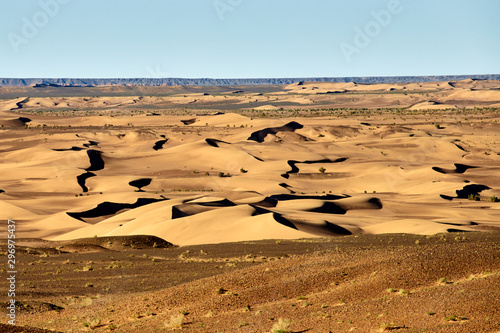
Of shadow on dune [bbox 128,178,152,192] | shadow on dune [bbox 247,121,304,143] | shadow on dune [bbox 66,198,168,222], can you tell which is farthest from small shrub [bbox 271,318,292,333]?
shadow on dune [bbox 247,121,304,143]

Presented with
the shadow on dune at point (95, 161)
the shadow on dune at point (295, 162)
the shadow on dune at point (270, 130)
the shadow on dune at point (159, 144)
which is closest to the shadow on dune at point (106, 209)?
the shadow on dune at point (295, 162)

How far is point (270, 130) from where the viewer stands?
8938 cm

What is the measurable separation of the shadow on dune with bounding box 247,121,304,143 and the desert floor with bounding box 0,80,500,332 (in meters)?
0.41

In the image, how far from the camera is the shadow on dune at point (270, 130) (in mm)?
84613

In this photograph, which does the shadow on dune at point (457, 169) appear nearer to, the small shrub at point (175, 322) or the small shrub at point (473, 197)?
the small shrub at point (473, 197)

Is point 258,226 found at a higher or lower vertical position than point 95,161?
higher

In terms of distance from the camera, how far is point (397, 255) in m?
17.9

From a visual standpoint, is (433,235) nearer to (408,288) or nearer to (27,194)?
(408,288)

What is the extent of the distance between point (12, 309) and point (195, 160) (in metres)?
50.7

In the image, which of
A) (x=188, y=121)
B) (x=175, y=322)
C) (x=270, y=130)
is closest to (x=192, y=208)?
(x=175, y=322)

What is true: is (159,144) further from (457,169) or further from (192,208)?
(192,208)

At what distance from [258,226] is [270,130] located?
57741mm

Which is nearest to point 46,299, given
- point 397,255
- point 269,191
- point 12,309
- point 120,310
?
point 12,309

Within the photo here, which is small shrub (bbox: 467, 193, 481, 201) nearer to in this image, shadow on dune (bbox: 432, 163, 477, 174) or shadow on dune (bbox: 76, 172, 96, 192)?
shadow on dune (bbox: 432, 163, 477, 174)
